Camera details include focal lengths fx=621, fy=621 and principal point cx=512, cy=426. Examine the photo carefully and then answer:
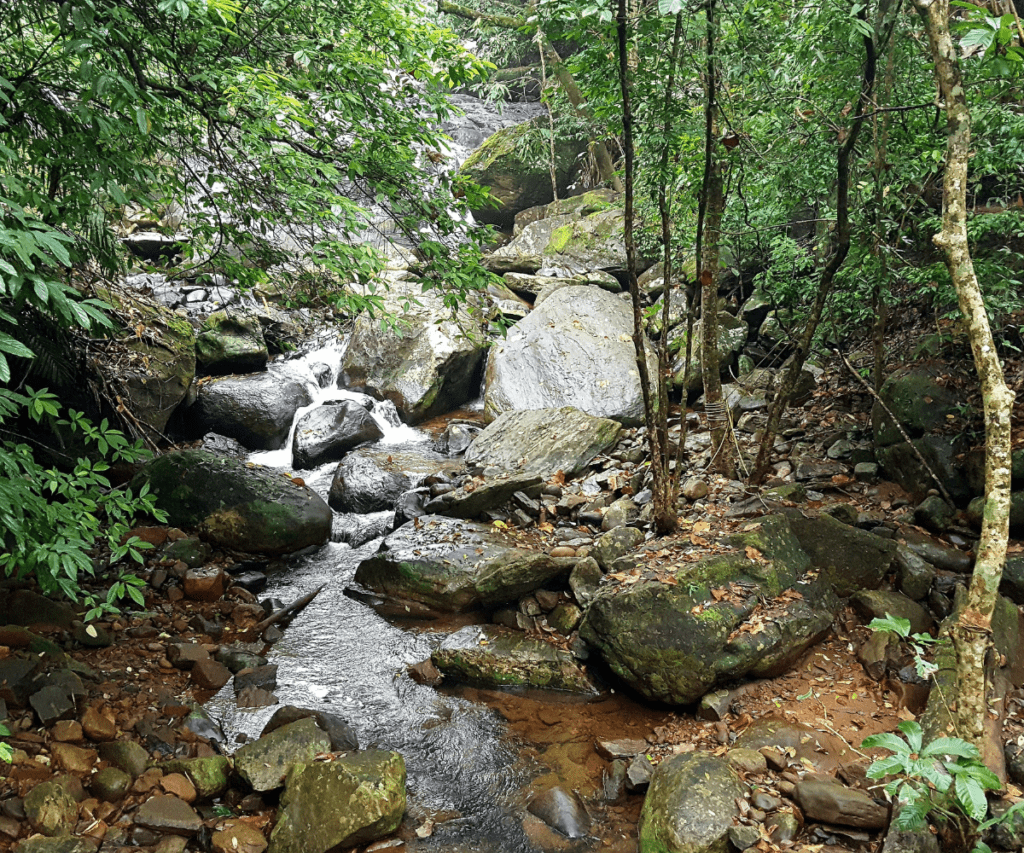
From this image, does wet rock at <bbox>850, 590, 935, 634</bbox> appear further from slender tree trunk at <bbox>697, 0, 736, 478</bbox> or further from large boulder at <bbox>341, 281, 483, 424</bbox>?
large boulder at <bbox>341, 281, 483, 424</bbox>

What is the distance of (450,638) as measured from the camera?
5.51 m

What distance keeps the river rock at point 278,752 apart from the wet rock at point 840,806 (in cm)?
287

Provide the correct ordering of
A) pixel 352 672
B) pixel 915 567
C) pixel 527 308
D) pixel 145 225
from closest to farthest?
pixel 915 567
pixel 352 672
pixel 527 308
pixel 145 225

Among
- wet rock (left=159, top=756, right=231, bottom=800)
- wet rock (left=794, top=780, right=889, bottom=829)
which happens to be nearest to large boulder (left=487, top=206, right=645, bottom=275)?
wet rock (left=794, top=780, right=889, bottom=829)

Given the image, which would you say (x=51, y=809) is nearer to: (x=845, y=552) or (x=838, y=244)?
(x=845, y=552)

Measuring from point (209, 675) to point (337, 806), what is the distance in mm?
1891

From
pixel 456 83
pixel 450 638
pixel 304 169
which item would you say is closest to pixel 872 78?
pixel 456 83

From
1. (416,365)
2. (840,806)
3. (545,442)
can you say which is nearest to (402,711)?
(840,806)

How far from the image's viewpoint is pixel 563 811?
12.2 ft

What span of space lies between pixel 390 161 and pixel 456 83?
76 centimetres

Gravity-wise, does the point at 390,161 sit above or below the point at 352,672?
Result: above

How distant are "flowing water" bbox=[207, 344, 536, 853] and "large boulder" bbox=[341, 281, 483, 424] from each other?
446 centimetres

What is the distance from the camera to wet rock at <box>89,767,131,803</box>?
347 cm

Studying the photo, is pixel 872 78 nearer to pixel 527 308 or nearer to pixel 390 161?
pixel 390 161
